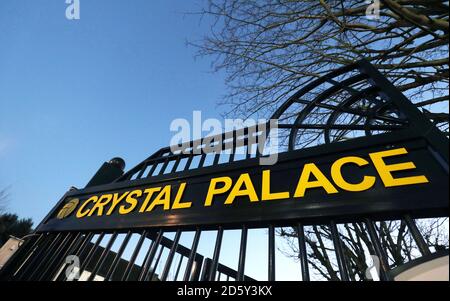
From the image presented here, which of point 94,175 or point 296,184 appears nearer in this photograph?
point 296,184

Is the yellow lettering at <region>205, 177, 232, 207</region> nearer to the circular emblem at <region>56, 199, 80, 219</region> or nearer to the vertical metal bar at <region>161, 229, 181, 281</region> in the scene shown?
the vertical metal bar at <region>161, 229, 181, 281</region>

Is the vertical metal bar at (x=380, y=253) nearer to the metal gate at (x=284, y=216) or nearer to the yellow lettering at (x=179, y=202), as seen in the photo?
the metal gate at (x=284, y=216)

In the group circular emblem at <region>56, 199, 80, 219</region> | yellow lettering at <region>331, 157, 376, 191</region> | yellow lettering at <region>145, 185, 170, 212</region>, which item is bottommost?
yellow lettering at <region>331, 157, 376, 191</region>

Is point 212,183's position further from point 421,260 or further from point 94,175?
point 94,175

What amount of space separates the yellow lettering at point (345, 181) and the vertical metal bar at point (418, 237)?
0.90 ft

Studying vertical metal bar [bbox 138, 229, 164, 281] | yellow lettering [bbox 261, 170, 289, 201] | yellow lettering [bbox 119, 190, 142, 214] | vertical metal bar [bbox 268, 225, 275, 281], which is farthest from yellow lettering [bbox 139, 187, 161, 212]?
vertical metal bar [bbox 268, 225, 275, 281]

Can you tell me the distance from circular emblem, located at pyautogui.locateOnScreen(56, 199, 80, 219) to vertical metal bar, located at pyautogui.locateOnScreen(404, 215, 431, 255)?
148 inches

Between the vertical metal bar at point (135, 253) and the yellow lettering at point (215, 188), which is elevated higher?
the yellow lettering at point (215, 188)

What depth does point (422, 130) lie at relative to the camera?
4.93 ft

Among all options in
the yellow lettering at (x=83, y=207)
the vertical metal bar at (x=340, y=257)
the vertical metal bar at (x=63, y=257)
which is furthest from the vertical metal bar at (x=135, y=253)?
the vertical metal bar at (x=340, y=257)

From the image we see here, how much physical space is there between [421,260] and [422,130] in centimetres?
82

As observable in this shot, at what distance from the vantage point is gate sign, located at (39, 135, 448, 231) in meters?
1.37

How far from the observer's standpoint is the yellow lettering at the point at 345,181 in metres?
1.52
